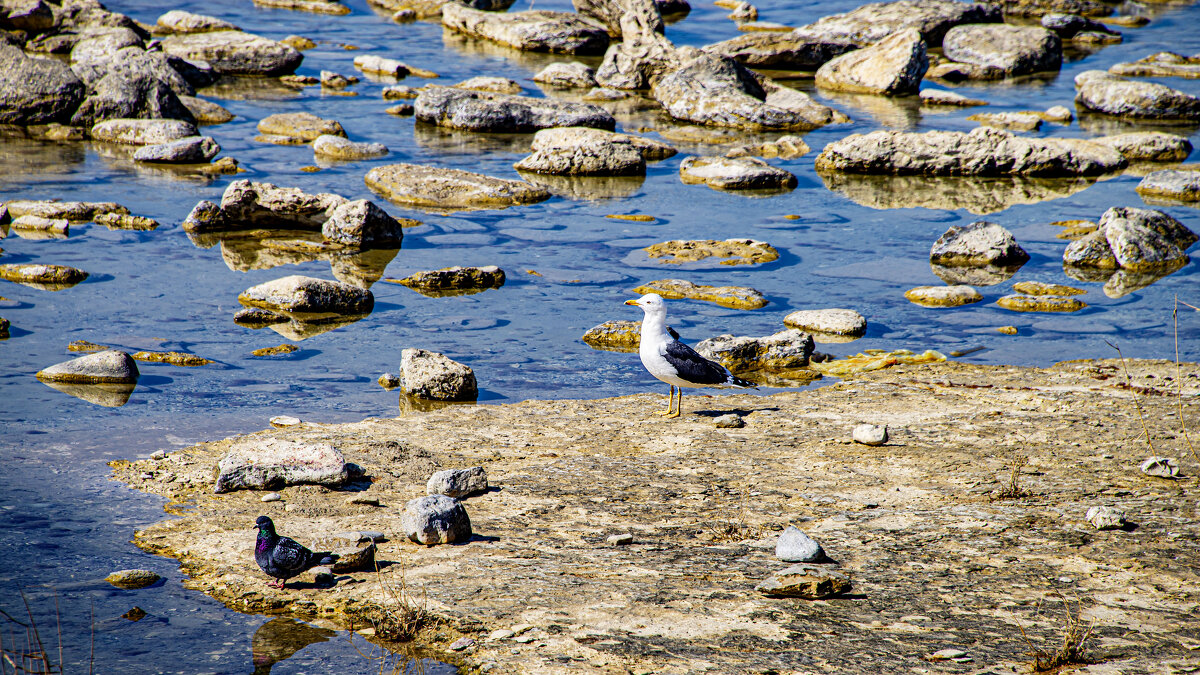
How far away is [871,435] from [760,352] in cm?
246

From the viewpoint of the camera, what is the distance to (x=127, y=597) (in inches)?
217

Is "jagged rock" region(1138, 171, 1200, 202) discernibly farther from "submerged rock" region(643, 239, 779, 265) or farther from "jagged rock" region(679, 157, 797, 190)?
"submerged rock" region(643, 239, 779, 265)

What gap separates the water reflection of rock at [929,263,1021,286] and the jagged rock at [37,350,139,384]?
8745 mm

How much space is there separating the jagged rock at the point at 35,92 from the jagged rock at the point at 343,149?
498 cm

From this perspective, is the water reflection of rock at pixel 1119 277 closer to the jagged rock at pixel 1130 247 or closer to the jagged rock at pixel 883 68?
the jagged rock at pixel 1130 247

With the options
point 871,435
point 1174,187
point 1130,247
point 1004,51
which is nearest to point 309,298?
point 871,435

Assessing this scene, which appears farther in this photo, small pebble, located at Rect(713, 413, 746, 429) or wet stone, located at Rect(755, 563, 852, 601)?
small pebble, located at Rect(713, 413, 746, 429)

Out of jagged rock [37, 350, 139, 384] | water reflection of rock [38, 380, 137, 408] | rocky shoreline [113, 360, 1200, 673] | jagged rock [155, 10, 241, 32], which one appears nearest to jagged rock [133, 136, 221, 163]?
jagged rock [37, 350, 139, 384]

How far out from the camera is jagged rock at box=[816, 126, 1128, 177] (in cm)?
1712

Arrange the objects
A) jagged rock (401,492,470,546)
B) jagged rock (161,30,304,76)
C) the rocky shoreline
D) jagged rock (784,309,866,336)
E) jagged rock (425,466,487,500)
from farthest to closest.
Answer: jagged rock (161,30,304,76) < jagged rock (784,309,866,336) < jagged rock (425,466,487,500) < jagged rock (401,492,470,546) < the rocky shoreline

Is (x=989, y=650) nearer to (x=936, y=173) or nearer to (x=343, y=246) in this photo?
(x=343, y=246)

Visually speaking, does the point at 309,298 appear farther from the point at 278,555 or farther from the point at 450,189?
the point at 278,555

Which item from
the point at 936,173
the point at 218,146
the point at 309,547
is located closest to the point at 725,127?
the point at 936,173

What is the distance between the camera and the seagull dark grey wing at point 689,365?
26.3 ft
